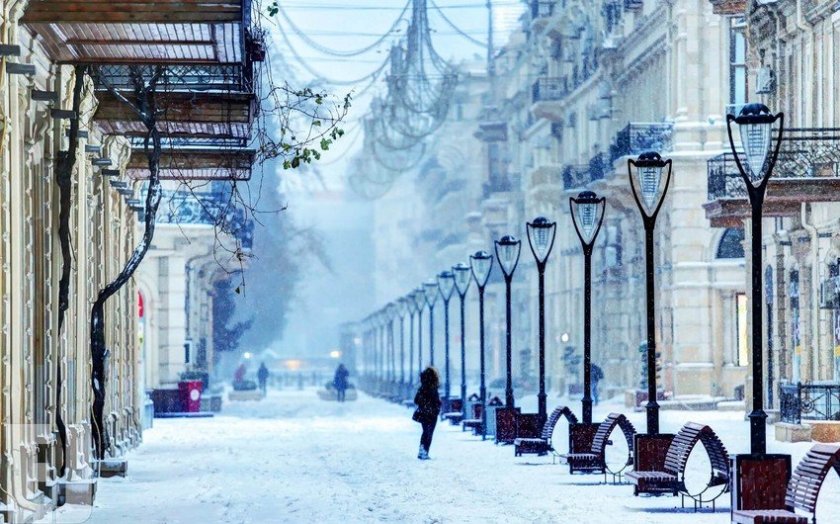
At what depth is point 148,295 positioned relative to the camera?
51812mm

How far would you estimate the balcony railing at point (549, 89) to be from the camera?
6669 centimetres

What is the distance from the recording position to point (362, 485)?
78.4 feet

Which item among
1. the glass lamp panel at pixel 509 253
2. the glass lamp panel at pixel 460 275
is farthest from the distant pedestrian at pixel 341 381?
the glass lamp panel at pixel 509 253

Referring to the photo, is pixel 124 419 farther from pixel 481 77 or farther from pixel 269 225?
pixel 481 77

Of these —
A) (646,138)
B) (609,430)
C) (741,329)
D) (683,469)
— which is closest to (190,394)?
(646,138)

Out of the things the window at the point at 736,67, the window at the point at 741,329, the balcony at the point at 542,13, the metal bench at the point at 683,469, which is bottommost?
the metal bench at the point at 683,469

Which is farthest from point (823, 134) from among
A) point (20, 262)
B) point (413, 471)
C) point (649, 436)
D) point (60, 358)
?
point (20, 262)

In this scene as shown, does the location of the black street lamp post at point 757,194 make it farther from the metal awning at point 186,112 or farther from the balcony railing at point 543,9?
the balcony railing at point 543,9

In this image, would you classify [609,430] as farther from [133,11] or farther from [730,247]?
[730,247]

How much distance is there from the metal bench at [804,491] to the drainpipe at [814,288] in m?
19.8

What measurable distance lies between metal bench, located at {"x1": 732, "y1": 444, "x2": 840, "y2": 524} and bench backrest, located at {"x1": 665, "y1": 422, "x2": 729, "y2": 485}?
2.41m

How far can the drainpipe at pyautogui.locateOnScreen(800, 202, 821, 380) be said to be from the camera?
3575cm

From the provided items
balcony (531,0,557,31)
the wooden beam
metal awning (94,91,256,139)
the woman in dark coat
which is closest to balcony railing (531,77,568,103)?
balcony (531,0,557,31)

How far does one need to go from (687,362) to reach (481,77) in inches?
2348
